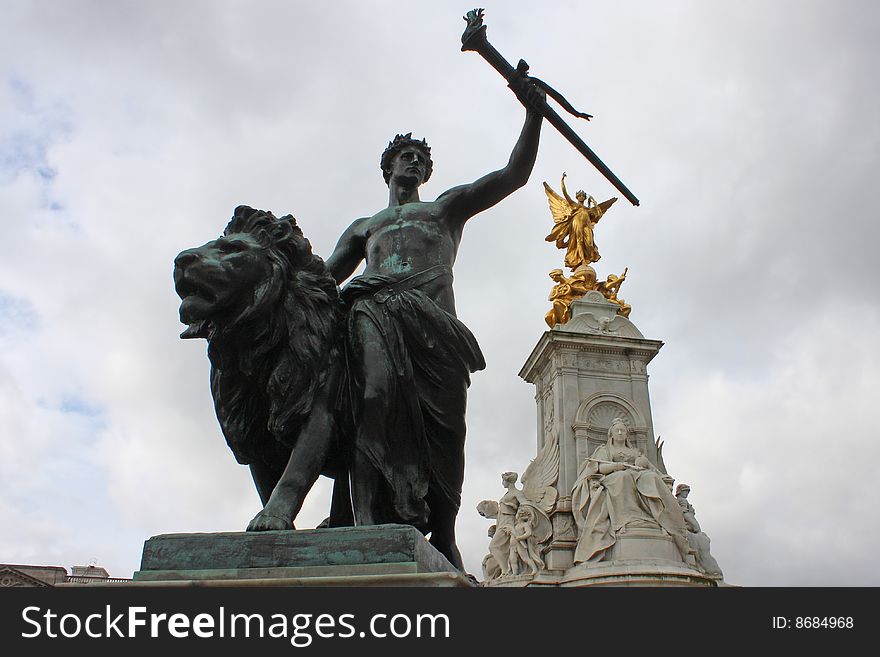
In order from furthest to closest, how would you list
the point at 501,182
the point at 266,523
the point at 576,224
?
the point at 576,224 → the point at 501,182 → the point at 266,523

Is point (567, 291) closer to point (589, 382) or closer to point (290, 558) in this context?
point (589, 382)

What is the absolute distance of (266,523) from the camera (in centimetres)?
347

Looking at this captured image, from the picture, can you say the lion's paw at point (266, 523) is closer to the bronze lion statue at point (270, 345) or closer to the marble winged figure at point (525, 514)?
the bronze lion statue at point (270, 345)

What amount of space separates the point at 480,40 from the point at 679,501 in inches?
597

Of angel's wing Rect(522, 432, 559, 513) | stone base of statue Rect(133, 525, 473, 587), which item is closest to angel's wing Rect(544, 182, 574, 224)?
angel's wing Rect(522, 432, 559, 513)

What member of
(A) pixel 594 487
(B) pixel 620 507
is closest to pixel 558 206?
(A) pixel 594 487

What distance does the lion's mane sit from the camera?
3.79m

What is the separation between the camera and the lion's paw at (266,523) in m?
3.46

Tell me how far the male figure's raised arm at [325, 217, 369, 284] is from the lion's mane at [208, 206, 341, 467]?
2.72 feet

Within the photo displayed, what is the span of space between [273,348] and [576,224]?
1935cm
